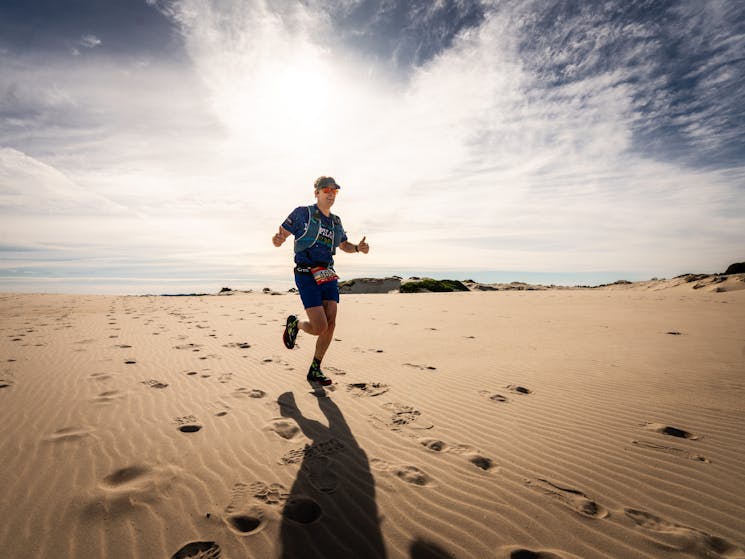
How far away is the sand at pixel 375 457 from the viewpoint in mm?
2039

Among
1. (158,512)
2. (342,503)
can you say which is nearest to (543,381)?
(342,503)

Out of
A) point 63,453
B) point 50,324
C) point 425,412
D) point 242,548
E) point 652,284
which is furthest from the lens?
point 652,284

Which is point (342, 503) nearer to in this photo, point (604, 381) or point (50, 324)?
point (604, 381)

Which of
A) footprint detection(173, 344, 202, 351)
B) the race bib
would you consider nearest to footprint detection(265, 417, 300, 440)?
the race bib

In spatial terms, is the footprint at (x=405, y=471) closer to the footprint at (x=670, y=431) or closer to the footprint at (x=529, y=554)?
the footprint at (x=529, y=554)

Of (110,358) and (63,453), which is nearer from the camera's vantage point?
(63,453)

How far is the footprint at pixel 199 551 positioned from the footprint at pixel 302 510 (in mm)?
428

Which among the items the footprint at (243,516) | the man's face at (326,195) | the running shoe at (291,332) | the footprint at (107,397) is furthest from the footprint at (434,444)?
the footprint at (107,397)

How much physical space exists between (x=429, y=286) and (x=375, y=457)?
30.3m

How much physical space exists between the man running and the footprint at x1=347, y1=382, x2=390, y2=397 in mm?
396

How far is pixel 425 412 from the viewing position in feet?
13.0

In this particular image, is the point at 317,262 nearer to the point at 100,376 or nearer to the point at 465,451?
the point at 465,451

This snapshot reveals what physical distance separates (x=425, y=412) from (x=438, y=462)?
108cm

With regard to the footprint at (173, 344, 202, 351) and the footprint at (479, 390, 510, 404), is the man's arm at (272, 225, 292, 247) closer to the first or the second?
the footprint at (479, 390, 510, 404)
